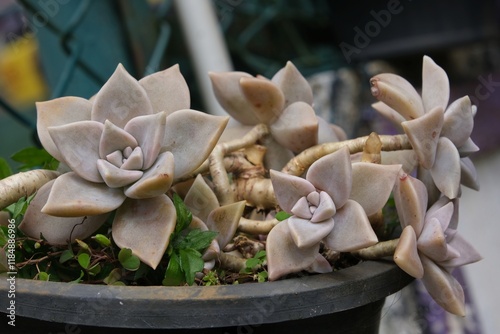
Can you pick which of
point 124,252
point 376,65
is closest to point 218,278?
point 124,252

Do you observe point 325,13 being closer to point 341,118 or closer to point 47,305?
point 341,118

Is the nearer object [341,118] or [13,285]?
[13,285]

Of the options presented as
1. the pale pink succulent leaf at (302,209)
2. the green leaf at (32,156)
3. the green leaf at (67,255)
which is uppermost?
the pale pink succulent leaf at (302,209)

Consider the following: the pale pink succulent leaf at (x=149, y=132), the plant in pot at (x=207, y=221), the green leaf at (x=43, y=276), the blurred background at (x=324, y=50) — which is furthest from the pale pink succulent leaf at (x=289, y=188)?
the blurred background at (x=324, y=50)

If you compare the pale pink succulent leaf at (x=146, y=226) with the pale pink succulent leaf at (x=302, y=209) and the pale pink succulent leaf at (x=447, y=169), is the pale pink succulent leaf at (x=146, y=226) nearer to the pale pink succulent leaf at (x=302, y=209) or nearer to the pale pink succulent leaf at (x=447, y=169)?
the pale pink succulent leaf at (x=302, y=209)

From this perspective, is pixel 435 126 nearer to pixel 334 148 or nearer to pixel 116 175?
pixel 334 148
